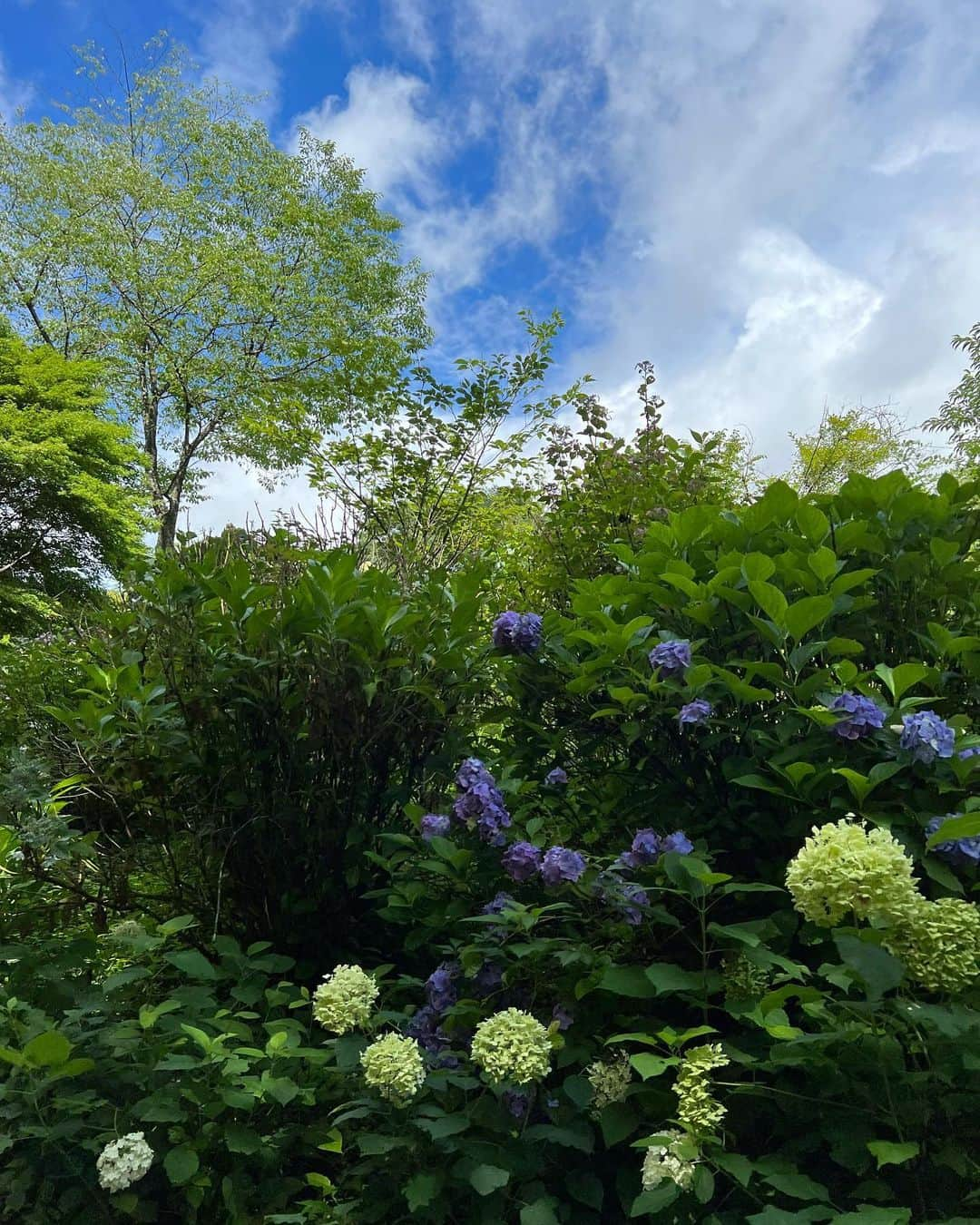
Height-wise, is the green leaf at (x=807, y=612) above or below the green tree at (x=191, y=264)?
below

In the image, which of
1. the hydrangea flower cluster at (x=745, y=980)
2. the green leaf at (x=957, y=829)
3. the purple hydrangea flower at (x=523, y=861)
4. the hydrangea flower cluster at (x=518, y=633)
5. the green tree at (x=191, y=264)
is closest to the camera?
the green leaf at (x=957, y=829)

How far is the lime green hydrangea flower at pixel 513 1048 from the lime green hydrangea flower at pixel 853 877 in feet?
1.69

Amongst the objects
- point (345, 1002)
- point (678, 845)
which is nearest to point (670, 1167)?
point (678, 845)

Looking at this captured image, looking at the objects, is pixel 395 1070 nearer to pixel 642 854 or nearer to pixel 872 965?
pixel 642 854

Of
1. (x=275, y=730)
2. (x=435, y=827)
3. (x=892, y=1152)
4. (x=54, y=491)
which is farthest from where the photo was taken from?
(x=54, y=491)

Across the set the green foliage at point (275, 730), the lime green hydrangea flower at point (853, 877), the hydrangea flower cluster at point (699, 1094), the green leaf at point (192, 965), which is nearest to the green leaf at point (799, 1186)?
the hydrangea flower cluster at point (699, 1094)

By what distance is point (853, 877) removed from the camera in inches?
47.3

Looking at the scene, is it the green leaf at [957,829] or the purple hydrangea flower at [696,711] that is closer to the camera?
the green leaf at [957,829]

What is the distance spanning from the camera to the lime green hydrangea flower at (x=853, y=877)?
120 cm

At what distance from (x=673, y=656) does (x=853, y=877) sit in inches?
25.6

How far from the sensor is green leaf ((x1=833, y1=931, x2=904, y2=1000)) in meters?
1.14

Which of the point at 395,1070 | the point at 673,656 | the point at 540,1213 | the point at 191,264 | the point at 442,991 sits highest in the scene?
the point at 191,264

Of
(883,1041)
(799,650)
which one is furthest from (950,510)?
(883,1041)

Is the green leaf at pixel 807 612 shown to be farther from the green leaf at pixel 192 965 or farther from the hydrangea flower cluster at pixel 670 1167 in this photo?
the green leaf at pixel 192 965
